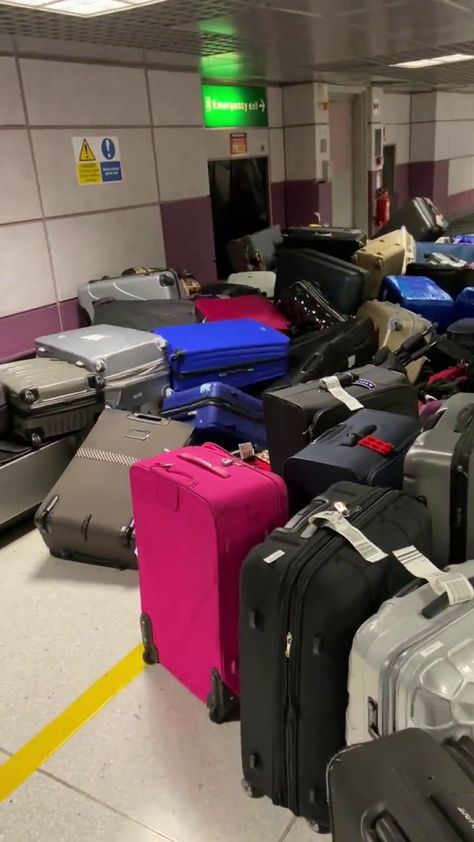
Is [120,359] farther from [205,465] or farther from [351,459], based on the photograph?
[351,459]

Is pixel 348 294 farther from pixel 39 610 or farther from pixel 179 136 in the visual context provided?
pixel 39 610

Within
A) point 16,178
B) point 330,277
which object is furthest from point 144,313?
point 330,277

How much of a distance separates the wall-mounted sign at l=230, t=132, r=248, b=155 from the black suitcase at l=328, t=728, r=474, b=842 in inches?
262

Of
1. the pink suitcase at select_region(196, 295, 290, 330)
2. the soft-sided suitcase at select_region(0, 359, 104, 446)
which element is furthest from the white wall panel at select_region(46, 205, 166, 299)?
the soft-sided suitcase at select_region(0, 359, 104, 446)

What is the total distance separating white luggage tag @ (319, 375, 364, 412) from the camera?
236cm

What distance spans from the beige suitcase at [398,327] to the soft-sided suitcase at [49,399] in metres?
1.90

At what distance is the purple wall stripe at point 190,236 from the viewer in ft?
17.5

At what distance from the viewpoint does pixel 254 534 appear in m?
1.76

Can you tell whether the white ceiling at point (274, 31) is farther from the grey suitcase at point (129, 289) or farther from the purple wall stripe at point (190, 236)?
the grey suitcase at point (129, 289)

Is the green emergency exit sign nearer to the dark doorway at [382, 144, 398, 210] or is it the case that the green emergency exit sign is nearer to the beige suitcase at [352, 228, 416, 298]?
the beige suitcase at [352, 228, 416, 298]

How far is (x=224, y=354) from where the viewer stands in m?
3.47

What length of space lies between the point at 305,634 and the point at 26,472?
6.18 feet

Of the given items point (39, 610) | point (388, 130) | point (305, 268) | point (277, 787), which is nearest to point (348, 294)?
point (305, 268)

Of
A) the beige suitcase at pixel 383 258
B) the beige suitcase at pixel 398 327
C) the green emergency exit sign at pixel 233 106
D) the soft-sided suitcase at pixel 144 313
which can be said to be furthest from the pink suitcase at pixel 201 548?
the green emergency exit sign at pixel 233 106
